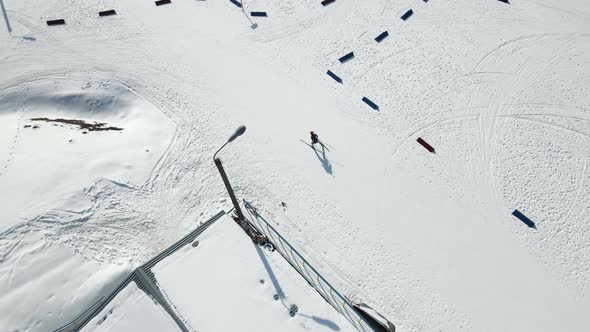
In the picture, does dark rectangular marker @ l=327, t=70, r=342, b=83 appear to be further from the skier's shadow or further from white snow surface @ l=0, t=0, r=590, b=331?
the skier's shadow

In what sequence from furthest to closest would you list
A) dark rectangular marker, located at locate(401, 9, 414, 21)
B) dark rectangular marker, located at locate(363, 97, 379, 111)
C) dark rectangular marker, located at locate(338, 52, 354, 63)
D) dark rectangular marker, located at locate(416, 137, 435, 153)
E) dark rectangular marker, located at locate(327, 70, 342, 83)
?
dark rectangular marker, located at locate(401, 9, 414, 21) → dark rectangular marker, located at locate(338, 52, 354, 63) → dark rectangular marker, located at locate(327, 70, 342, 83) → dark rectangular marker, located at locate(363, 97, 379, 111) → dark rectangular marker, located at locate(416, 137, 435, 153)

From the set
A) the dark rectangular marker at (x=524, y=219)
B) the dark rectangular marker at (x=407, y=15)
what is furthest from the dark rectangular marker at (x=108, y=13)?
the dark rectangular marker at (x=524, y=219)

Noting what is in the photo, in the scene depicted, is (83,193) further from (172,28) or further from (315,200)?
(172,28)

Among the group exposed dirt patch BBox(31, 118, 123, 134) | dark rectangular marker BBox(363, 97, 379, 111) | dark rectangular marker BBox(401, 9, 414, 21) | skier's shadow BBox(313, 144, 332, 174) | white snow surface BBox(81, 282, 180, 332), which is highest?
dark rectangular marker BBox(401, 9, 414, 21)

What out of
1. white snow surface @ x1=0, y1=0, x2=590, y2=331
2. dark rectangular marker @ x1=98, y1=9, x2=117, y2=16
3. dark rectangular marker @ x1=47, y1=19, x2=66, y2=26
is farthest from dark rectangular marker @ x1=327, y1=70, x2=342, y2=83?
dark rectangular marker @ x1=47, y1=19, x2=66, y2=26

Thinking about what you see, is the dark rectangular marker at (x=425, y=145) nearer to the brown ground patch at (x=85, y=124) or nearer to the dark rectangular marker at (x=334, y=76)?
the dark rectangular marker at (x=334, y=76)

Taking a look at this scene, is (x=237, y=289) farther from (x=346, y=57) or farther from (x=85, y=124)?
(x=346, y=57)
